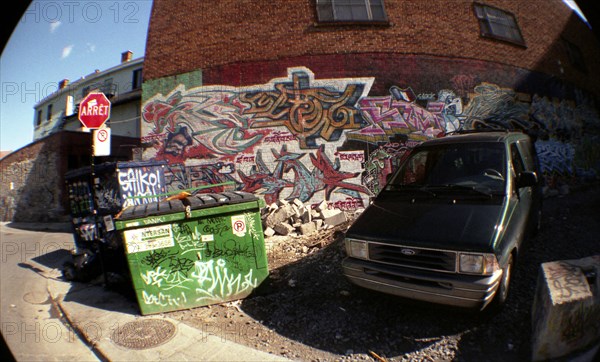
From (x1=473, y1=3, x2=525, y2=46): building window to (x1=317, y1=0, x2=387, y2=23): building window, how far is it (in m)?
4.08

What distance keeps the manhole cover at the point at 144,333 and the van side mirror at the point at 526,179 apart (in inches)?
183

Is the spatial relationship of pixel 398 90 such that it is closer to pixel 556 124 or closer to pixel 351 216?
pixel 351 216

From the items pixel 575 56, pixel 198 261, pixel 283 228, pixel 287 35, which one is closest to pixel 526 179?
pixel 198 261

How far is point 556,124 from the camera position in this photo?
39.2 feet

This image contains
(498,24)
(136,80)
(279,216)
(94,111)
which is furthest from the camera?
(136,80)

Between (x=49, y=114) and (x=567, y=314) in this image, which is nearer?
(x=567, y=314)

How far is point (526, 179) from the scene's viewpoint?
3.49 m

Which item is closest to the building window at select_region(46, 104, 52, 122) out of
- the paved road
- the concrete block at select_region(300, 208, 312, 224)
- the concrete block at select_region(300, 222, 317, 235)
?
the paved road

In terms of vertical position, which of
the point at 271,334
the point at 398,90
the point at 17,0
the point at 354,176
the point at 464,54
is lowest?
the point at 271,334

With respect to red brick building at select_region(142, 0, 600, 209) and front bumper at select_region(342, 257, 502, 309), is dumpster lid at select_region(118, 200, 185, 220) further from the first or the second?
red brick building at select_region(142, 0, 600, 209)

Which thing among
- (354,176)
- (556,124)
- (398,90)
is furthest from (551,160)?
(354,176)

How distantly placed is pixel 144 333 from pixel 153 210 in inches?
58.8

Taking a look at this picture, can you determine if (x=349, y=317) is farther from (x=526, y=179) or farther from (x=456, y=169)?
(x=526, y=179)

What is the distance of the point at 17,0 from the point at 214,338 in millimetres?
3329
